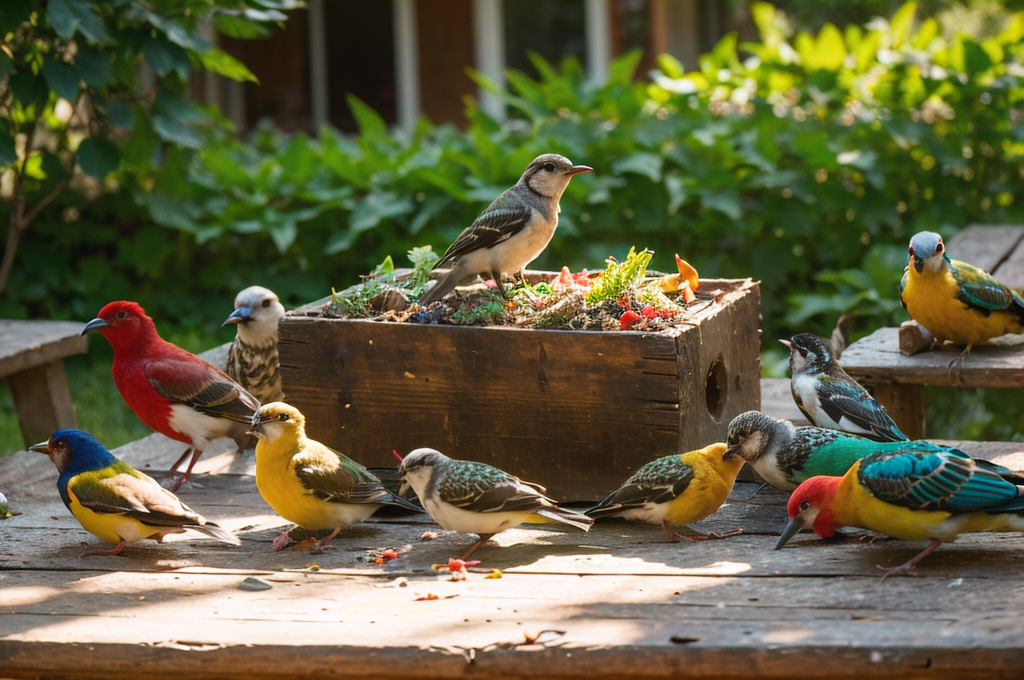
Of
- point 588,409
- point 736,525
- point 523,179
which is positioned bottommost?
point 736,525

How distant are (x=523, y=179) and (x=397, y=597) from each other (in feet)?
6.22

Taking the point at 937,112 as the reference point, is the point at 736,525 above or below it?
below

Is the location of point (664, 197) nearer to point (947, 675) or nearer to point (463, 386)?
point (463, 386)

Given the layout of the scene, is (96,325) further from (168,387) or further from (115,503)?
(115,503)

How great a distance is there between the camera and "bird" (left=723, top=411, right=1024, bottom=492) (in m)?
3.66

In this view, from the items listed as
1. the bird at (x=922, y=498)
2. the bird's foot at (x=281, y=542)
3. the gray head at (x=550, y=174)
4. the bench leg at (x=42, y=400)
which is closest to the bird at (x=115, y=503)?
the bird's foot at (x=281, y=542)

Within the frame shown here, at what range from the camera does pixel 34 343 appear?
5.62 meters

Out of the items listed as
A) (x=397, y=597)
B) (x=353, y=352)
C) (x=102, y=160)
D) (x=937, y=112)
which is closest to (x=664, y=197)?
(x=937, y=112)

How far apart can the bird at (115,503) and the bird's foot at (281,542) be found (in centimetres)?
13

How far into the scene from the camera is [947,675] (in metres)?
2.55

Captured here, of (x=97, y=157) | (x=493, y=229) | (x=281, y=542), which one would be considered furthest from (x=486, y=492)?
(x=97, y=157)

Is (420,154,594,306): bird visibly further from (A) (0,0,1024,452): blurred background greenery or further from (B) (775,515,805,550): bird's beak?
(A) (0,0,1024,452): blurred background greenery

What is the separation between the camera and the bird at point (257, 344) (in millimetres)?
4809

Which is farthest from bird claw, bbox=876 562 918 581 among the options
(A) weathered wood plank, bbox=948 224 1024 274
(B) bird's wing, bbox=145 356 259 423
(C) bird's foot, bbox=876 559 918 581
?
(A) weathered wood plank, bbox=948 224 1024 274
